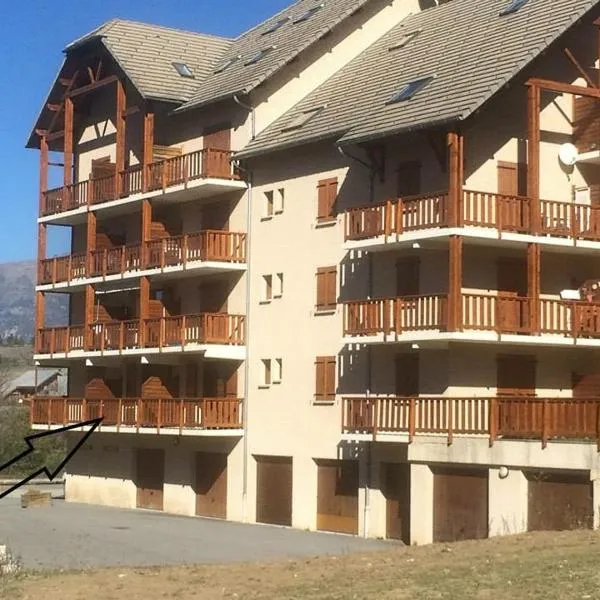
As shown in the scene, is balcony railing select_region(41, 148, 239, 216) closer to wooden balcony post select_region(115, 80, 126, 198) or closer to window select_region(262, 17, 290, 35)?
wooden balcony post select_region(115, 80, 126, 198)

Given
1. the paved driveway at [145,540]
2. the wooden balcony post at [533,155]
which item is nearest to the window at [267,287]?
the paved driveway at [145,540]

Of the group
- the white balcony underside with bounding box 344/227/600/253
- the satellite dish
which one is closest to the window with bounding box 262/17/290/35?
the satellite dish

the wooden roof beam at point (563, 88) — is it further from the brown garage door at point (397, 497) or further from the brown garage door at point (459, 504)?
A: the brown garage door at point (397, 497)

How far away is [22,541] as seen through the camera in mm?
37562

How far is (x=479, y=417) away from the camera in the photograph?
3525cm

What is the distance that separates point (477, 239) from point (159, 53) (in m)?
19.8

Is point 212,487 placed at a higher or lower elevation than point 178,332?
lower

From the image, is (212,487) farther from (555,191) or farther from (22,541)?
(555,191)

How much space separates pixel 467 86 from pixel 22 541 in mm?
16555

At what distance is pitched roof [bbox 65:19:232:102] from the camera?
163 ft

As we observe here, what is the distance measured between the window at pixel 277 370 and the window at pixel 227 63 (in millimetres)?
12159

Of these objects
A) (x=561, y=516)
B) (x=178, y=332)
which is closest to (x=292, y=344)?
(x=178, y=332)

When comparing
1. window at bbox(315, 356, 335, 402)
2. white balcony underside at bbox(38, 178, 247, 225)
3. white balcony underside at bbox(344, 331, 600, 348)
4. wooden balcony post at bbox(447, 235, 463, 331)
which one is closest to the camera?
wooden balcony post at bbox(447, 235, 463, 331)

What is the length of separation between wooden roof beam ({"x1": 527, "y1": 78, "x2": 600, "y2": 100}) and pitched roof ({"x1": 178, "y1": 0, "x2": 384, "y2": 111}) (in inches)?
409
